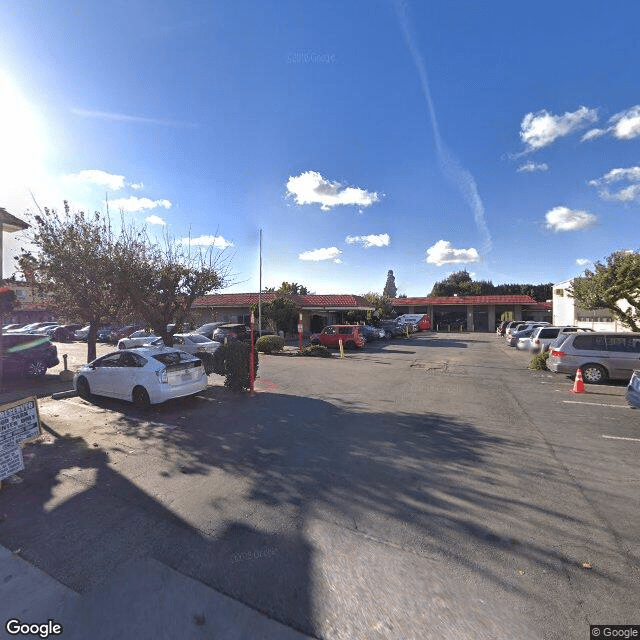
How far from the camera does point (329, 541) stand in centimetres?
361

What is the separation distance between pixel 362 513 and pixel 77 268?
435 inches

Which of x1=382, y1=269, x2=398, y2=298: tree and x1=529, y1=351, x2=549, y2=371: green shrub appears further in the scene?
x1=382, y1=269, x2=398, y2=298: tree

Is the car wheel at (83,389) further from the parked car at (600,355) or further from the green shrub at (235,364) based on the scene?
the parked car at (600,355)

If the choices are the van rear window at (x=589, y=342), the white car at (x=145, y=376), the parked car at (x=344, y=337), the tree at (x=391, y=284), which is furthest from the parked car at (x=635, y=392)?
the tree at (x=391, y=284)

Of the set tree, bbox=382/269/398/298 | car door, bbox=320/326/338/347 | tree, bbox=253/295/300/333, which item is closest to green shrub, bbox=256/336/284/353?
car door, bbox=320/326/338/347

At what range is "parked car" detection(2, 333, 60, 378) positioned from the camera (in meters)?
12.9

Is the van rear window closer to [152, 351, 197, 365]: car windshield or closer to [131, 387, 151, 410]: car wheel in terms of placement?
[152, 351, 197, 365]: car windshield

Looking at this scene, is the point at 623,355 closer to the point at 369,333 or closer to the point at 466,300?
the point at 369,333

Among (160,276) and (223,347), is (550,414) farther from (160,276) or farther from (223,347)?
(160,276)

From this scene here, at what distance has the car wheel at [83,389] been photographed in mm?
10016

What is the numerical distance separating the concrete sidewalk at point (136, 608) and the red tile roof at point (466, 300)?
48483 mm

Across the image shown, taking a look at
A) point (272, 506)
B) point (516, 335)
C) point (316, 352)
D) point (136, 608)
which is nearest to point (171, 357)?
point (272, 506)

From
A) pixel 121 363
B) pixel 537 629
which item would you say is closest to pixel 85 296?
pixel 121 363

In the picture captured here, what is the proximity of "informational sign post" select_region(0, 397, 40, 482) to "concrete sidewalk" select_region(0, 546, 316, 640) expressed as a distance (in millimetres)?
2186
